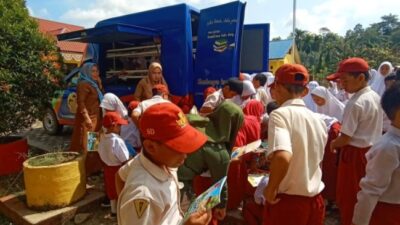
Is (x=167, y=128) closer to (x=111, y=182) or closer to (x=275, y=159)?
(x=275, y=159)

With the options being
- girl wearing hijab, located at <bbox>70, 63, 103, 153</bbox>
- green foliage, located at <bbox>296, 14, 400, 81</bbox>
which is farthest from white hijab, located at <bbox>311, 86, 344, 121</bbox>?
green foliage, located at <bbox>296, 14, 400, 81</bbox>

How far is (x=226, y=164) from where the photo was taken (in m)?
2.72

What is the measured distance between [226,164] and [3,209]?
2979 mm

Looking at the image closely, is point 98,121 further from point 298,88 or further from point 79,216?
point 298,88

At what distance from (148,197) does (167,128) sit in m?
0.28

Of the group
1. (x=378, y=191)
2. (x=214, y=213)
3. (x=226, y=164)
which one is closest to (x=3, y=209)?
(x=226, y=164)

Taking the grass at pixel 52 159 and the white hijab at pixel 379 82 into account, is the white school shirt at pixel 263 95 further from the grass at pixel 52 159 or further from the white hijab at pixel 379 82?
the grass at pixel 52 159

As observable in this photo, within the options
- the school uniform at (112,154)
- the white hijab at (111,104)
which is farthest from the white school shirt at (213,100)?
the school uniform at (112,154)

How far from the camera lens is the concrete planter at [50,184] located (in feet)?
11.7

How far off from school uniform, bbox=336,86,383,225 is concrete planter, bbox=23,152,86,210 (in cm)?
296

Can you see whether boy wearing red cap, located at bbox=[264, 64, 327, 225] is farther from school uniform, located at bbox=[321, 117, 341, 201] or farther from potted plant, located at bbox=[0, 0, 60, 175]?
potted plant, located at bbox=[0, 0, 60, 175]

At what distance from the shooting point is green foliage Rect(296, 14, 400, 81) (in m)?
30.8

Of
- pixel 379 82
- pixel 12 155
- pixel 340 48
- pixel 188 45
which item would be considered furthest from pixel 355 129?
pixel 340 48

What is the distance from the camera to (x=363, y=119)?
2.76 meters
